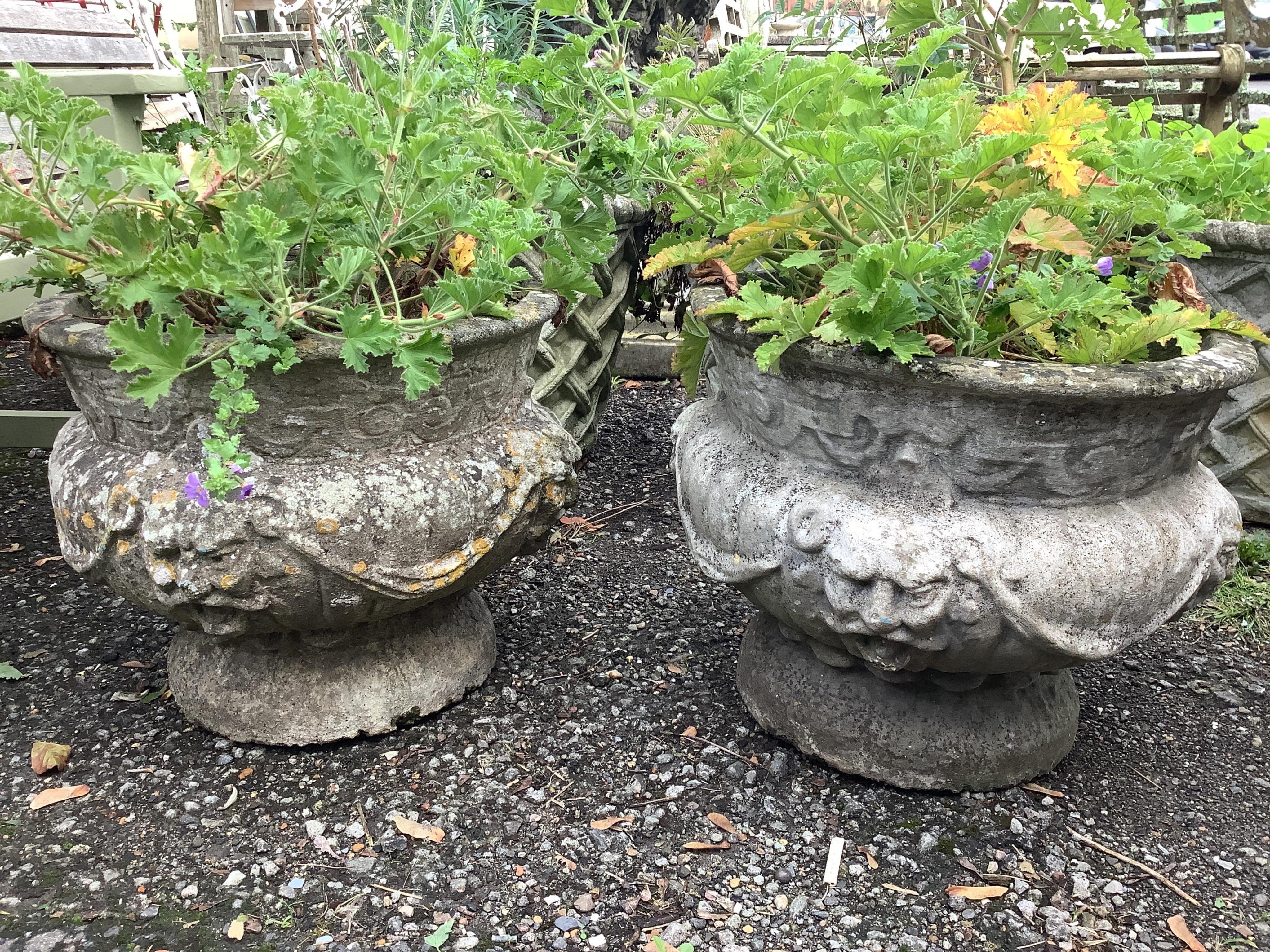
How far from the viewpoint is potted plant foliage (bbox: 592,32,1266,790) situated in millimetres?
1401

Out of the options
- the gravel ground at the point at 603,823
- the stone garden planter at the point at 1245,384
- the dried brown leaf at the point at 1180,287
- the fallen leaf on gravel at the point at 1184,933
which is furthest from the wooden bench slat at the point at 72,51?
the fallen leaf on gravel at the point at 1184,933

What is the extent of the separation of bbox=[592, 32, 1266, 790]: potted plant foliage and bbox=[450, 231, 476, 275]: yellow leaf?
35 centimetres

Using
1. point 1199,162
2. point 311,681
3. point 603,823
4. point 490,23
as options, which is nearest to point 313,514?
point 311,681

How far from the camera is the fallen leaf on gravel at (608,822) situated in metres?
1.72

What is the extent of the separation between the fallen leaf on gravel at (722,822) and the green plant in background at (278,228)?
908mm

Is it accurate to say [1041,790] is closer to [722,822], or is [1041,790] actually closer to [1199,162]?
[722,822]

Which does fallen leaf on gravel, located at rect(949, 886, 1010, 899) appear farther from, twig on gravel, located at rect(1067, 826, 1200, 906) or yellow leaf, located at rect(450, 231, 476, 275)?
yellow leaf, located at rect(450, 231, 476, 275)

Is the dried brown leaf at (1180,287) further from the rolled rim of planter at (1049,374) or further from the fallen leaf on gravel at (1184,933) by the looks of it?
the fallen leaf on gravel at (1184,933)

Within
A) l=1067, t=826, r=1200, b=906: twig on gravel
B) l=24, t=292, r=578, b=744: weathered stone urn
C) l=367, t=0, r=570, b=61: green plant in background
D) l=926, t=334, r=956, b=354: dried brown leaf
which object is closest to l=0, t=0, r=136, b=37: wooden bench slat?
l=367, t=0, r=570, b=61: green plant in background

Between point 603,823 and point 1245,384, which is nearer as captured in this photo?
point 603,823

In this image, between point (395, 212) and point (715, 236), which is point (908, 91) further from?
point (395, 212)

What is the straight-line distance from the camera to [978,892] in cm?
159

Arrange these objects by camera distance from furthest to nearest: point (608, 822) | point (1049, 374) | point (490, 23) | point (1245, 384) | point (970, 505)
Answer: point (490, 23)
point (1245, 384)
point (608, 822)
point (970, 505)
point (1049, 374)

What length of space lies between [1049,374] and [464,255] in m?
1.04
